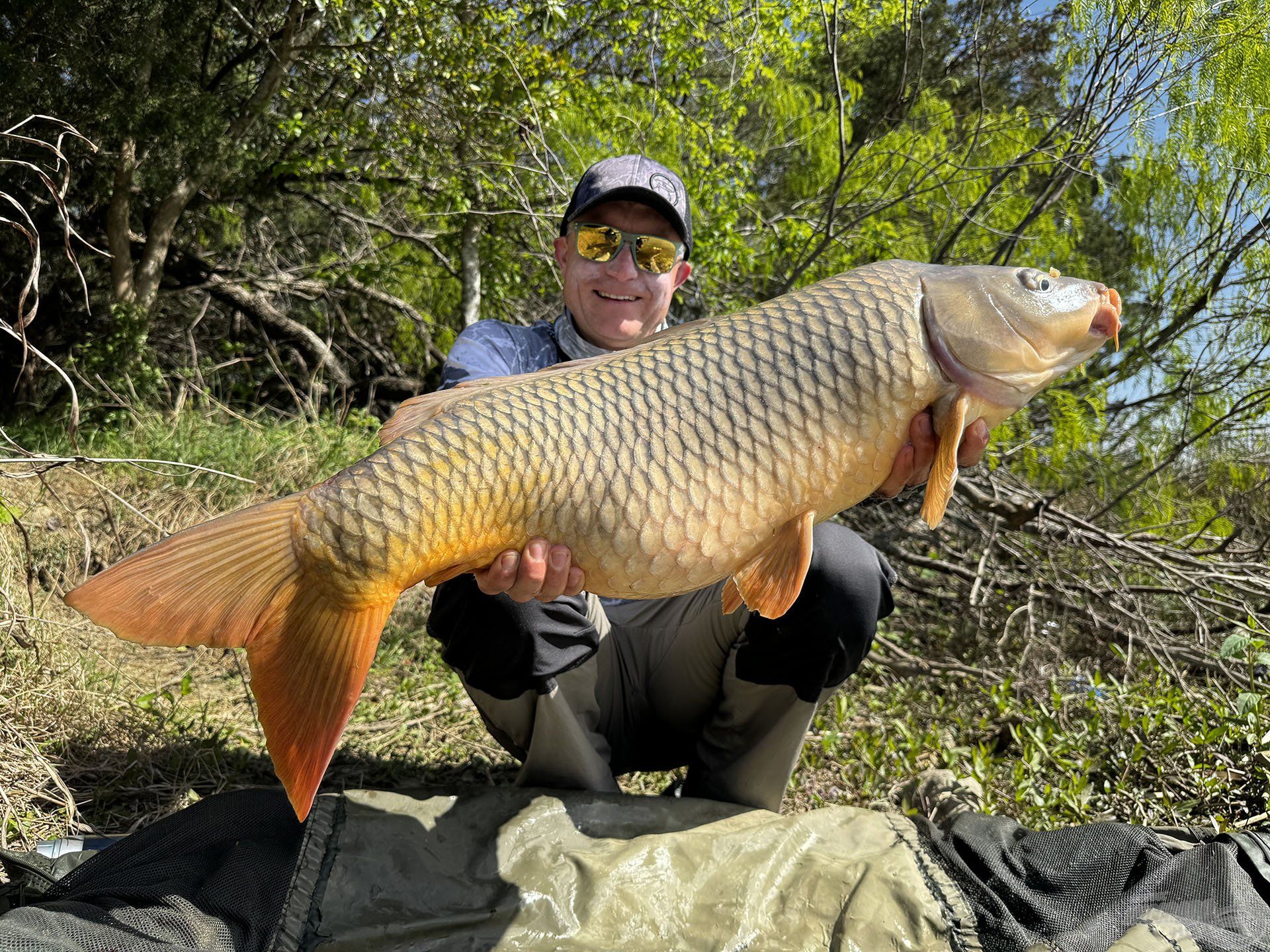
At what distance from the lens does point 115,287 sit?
4.94m

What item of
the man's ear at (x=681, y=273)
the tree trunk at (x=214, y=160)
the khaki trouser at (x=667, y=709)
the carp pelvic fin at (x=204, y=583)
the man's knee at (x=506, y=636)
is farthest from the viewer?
the tree trunk at (x=214, y=160)

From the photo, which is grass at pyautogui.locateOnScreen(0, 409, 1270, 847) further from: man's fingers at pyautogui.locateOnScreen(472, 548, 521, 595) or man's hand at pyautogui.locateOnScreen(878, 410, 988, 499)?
man's hand at pyautogui.locateOnScreen(878, 410, 988, 499)

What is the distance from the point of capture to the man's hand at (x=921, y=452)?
1.53 meters

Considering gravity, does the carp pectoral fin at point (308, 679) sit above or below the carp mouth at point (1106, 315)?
below

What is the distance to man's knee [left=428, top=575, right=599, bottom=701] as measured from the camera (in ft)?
5.88

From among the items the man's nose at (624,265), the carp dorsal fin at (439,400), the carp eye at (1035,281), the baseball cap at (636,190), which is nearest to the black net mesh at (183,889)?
the carp dorsal fin at (439,400)

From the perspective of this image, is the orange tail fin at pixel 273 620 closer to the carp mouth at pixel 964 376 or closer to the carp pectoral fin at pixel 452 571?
the carp pectoral fin at pixel 452 571

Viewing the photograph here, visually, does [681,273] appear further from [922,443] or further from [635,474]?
[635,474]

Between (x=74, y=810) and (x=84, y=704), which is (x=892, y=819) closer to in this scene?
(x=74, y=810)

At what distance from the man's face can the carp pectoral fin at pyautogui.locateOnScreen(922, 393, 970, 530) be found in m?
0.91

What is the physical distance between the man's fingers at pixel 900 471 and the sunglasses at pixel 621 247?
860mm

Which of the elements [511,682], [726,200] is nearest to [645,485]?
[511,682]

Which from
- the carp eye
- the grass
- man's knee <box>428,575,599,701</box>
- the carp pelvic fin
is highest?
the carp eye

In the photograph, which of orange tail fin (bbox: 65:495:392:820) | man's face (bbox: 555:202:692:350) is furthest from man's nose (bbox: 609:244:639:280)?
orange tail fin (bbox: 65:495:392:820)
